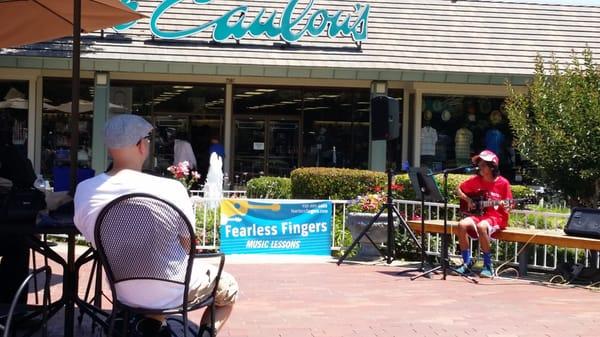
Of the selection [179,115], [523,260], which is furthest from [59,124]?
[523,260]

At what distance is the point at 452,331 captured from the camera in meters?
6.12

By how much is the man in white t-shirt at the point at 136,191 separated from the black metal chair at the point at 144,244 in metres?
0.05

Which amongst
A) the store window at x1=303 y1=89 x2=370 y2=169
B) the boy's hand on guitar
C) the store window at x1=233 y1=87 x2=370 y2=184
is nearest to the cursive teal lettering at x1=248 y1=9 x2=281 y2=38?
the store window at x1=233 y1=87 x2=370 y2=184

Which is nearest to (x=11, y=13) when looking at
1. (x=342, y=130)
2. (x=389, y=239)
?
(x=389, y=239)

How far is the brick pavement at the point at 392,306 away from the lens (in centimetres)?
615

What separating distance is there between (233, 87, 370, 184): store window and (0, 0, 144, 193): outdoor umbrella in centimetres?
1065

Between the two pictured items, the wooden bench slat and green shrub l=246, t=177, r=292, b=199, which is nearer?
the wooden bench slat

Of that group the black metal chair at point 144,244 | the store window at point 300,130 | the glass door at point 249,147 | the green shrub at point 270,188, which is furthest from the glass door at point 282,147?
the black metal chair at point 144,244

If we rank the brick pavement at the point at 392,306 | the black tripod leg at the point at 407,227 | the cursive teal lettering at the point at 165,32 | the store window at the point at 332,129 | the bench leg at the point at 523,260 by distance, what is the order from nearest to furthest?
the brick pavement at the point at 392,306
the bench leg at the point at 523,260
the black tripod leg at the point at 407,227
the cursive teal lettering at the point at 165,32
the store window at the point at 332,129

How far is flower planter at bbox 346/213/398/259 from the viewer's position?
33.5ft

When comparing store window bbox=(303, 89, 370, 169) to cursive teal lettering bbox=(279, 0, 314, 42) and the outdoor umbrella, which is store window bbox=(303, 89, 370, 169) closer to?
cursive teal lettering bbox=(279, 0, 314, 42)

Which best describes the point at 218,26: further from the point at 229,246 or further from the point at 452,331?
the point at 452,331

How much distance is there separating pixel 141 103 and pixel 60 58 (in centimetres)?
266

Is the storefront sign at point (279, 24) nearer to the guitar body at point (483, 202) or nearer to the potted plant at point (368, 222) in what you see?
the potted plant at point (368, 222)
